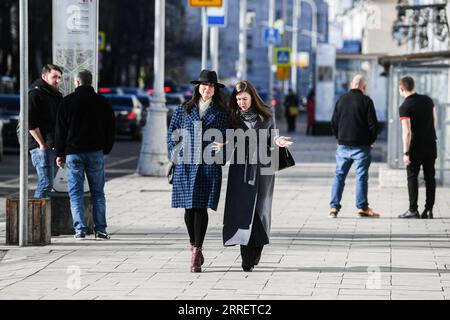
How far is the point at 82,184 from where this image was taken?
13.6 meters

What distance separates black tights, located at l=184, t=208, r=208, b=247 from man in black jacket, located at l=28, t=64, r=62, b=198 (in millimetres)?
3053

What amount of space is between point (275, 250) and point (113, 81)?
64.7m

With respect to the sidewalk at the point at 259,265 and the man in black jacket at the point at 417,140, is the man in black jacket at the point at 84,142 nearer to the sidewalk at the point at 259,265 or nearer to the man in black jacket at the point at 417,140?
the sidewalk at the point at 259,265

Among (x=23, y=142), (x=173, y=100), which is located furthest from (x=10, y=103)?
(x=23, y=142)

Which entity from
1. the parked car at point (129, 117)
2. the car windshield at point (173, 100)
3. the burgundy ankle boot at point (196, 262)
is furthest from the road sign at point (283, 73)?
the burgundy ankle boot at point (196, 262)

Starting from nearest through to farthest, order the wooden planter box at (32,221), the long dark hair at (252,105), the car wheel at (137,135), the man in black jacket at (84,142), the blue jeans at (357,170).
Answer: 1. the long dark hair at (252,105)
2. the wooden planter box at (32,221)
3. the man in black jacket at (84,142)
4. the blue jeans at (357,170)
5. the car wheel at (137,135)

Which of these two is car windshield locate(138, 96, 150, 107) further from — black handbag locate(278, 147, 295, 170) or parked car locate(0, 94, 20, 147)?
black handbag locate(278, 147, 295, 170)

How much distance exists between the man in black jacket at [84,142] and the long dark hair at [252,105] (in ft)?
7.95

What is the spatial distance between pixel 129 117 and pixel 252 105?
1269 inches

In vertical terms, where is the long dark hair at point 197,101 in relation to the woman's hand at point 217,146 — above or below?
above

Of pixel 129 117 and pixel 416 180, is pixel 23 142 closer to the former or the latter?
pixel 416 180

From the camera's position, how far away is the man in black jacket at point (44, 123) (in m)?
13.9

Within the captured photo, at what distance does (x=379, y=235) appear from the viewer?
14344 mm
